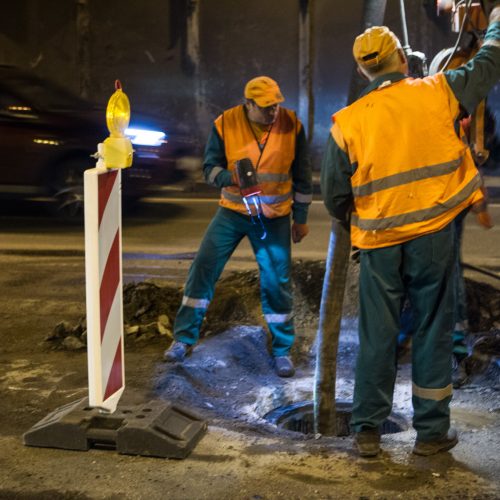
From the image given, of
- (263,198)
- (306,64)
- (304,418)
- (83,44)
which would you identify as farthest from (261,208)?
(83,44)

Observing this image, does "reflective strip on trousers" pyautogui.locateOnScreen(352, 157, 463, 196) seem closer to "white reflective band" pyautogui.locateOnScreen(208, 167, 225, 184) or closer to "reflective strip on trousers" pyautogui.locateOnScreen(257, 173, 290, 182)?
"reflective strip on trousers" pyautogui.locateOnScreen(257, 173, 290, 182)

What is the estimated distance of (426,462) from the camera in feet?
12.9

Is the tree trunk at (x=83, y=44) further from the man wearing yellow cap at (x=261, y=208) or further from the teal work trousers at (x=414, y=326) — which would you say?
the teal work trousers at (x=414, y=326)

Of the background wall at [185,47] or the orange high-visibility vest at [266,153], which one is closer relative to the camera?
the orange high-visibility vest at [266,153]

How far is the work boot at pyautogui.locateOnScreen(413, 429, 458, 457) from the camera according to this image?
4.01 metres

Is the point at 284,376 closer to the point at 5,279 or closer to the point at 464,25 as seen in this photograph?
the point at 464,25

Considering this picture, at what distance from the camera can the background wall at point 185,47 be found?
688 inches

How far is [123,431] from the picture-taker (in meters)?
3.98

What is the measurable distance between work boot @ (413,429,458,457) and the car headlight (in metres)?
8.00

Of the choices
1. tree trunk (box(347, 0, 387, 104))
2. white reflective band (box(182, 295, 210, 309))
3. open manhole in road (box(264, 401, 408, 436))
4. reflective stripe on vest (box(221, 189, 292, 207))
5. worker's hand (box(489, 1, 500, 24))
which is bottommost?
open manhole in road (box(264, 401, 408, 436))

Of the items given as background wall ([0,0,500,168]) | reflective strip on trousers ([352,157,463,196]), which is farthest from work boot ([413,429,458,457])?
background wall ([0,0,500,168])

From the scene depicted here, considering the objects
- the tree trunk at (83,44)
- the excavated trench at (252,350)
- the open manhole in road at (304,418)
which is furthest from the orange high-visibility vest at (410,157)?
the tree trunk at (83,44)

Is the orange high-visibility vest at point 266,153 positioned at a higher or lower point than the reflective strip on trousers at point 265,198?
higher

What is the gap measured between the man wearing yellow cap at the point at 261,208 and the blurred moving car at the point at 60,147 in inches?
225
